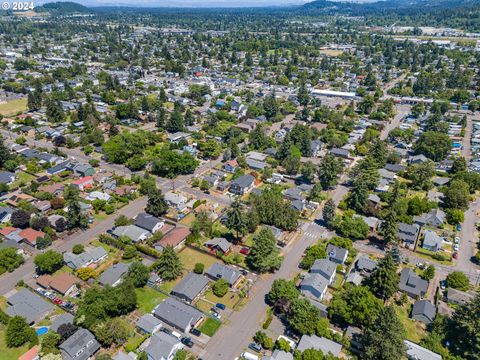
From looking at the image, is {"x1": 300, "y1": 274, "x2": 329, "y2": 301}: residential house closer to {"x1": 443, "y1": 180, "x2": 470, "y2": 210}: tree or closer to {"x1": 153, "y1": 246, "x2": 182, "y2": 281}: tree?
{"x1": 153, "y1": 246, "x2": 182, "y2": 281}: tree

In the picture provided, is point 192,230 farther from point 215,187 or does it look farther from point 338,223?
point 338,223

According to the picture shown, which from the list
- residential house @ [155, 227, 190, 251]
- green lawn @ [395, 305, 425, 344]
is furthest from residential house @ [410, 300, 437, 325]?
residential house @ [155, 227, 190, 251]

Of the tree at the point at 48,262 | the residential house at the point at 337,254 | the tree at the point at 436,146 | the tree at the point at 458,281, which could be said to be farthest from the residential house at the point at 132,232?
the tree at the point at 436,146

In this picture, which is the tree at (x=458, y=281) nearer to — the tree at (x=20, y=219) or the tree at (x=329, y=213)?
the tree at (x=329, y=213)

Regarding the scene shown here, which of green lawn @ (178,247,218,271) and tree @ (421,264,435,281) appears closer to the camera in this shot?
tree @ (421,264,435,281)

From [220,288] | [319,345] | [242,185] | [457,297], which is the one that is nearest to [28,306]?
[220,288]

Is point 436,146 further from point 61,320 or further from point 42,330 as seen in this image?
point 42,330
